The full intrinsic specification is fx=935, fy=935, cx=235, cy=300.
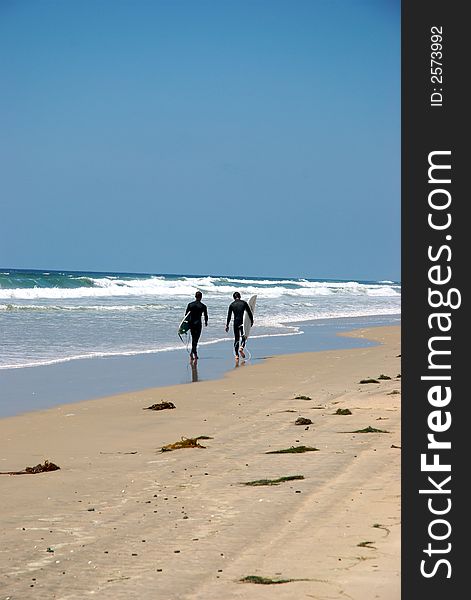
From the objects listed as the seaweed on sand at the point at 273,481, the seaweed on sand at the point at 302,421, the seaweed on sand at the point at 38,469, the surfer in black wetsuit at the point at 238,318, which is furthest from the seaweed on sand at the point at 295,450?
the surfer in black wetsuit at the point at 238,318

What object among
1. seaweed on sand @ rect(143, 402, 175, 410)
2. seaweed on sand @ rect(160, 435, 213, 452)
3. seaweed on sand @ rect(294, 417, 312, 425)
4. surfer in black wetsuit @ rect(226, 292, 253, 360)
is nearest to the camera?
seaweed on sand @ rect(160, 435, 213, 452)

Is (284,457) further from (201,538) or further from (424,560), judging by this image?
(424,560)

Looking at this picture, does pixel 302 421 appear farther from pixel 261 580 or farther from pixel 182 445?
pixel 261 580

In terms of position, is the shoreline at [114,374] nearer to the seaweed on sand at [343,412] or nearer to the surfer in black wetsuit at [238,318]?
the surfer in black wetsuit at [238,318]

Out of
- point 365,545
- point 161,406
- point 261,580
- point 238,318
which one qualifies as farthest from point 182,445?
point 238,318

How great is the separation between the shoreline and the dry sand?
5.55 ft

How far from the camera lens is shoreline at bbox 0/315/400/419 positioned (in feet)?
42.3

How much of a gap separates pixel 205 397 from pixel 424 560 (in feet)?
33.2

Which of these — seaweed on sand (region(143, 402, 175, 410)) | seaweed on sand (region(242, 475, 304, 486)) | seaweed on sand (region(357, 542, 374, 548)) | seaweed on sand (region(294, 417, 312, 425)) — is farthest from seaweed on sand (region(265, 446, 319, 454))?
seaweed on sand (region(143, 402, 175, 410))

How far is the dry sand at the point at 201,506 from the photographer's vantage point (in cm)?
444

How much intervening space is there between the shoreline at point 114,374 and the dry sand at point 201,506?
1.69 m

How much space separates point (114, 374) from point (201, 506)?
396 inches

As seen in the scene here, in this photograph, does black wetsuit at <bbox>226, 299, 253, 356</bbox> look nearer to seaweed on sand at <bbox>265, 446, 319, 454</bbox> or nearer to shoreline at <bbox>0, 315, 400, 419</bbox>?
shoreline at <bbox>0, 315, 400, 419</bbox>

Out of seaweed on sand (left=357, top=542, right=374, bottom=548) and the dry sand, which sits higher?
seaweed on sand (left=357, top=542, right=374, bottom=548)
